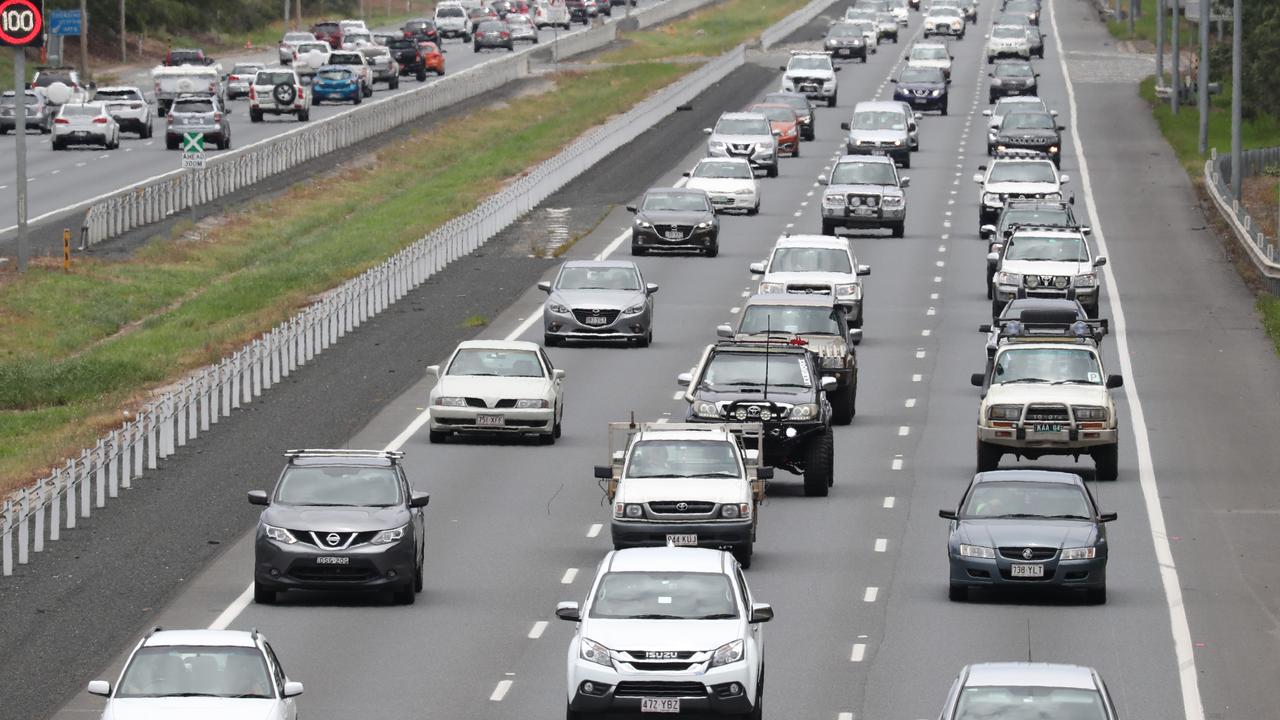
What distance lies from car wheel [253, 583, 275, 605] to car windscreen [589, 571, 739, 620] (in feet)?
19.6

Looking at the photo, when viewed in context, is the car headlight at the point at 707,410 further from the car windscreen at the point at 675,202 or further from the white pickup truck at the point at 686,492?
the car windscreen at the point at 675,202

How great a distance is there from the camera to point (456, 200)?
248ft

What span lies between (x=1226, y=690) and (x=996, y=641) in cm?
252

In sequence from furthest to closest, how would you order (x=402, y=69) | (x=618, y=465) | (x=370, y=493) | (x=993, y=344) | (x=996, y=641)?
(x=402, y=69) < (x=993, y=344) < (x=618, y=465) < (x=370, y=493) < (x=996, y=641)

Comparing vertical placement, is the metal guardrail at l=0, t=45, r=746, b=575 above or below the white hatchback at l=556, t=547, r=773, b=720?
below

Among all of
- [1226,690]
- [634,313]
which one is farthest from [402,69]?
[1226,690]

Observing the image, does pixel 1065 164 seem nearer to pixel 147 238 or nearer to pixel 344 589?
pixel 147 238

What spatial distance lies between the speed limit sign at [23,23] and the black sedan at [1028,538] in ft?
136

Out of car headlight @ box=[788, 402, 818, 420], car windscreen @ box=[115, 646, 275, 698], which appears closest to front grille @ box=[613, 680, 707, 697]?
car windscreen @ box=[115, 646, 275, 698]

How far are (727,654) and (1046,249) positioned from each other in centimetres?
3020

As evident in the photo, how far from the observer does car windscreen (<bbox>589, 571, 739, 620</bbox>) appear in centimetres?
2127

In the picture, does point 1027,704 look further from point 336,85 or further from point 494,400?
point 336,85

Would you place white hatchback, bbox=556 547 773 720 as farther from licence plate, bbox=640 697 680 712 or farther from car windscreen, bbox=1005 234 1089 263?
car windscreen, bbox=1005 234 1089 263

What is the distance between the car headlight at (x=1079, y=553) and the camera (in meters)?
26.5
